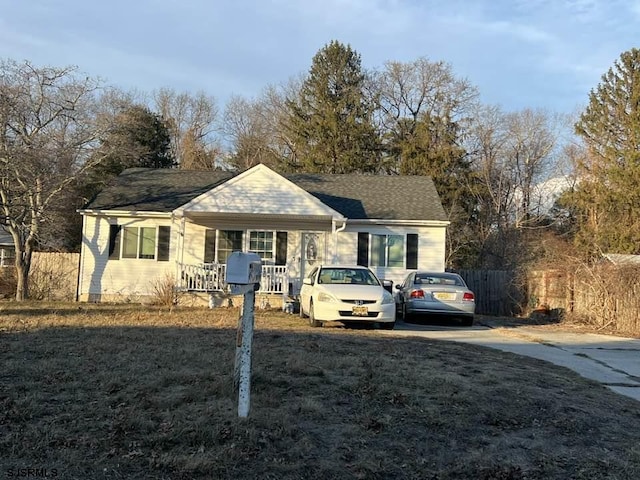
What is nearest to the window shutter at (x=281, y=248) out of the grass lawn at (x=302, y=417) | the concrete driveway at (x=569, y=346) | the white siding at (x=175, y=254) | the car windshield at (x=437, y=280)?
the white siding at (x=175, y=254)

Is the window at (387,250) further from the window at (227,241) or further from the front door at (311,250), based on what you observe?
the window at (227,241)

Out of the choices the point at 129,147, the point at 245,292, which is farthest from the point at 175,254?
the point at 245,292

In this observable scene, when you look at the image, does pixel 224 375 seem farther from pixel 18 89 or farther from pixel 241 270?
pixel 18 89

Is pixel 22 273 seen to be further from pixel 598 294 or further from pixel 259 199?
pixel 598 294

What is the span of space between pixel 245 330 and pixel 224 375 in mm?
1751

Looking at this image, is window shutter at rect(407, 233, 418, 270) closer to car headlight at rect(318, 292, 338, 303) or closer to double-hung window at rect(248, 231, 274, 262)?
double-hung window at rect(248, 231, 274, 262)

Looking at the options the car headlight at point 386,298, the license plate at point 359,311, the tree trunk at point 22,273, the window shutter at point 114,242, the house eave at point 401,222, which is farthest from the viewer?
the window shutter at point 114,242

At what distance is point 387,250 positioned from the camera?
20859mm

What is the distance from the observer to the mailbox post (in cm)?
495

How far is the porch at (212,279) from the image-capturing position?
741 inches

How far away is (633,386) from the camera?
26.8 feet

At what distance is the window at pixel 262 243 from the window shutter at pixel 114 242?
181 inches

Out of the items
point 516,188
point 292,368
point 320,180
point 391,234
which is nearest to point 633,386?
point 292,368

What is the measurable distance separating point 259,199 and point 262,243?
2163 mm
